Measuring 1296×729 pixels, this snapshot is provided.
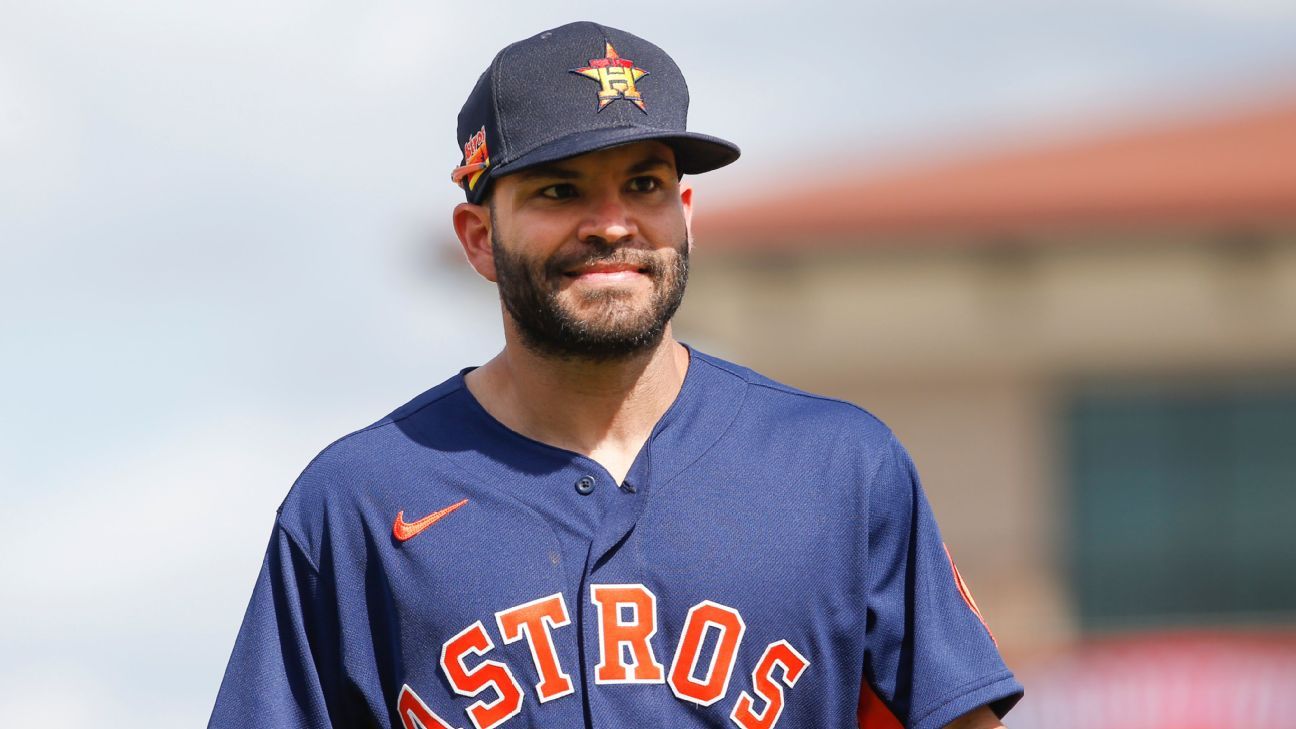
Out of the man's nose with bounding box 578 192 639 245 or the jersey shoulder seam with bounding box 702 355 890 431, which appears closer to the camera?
the man's nose with bounding box 578 192 639 245

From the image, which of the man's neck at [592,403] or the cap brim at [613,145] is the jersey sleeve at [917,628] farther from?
the cap brim at [613,145]

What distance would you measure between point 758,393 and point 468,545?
24.3 inches

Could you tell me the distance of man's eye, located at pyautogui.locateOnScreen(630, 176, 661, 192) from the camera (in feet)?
11.3

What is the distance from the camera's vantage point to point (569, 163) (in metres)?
3.40

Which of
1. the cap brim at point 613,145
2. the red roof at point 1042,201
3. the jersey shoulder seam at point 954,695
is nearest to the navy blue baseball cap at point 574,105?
the cap brim at point 613,145

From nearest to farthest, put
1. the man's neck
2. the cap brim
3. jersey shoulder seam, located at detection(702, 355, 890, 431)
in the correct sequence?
the cap brim
the man's neck
jersey shoulder seam, located at detection(702, 355, 890, 431)

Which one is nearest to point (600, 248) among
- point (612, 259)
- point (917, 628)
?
point (612, 259)

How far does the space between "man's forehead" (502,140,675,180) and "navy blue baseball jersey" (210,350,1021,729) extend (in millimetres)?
455

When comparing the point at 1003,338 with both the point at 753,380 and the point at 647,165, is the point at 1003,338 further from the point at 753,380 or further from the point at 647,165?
the point at 647,165

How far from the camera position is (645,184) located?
3461 mm

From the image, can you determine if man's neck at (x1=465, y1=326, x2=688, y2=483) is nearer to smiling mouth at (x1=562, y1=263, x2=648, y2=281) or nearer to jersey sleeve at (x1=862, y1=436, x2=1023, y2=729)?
smiling mouth at (x1=562, y1=263, x2=648, y2=281)

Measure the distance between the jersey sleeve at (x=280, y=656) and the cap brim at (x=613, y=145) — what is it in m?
0.78

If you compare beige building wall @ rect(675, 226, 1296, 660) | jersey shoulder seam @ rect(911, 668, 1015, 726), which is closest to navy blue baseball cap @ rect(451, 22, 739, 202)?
jersey shoulder seam @ rect(911, 668, 1015, 726)

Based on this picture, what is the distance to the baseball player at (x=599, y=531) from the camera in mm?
3352
